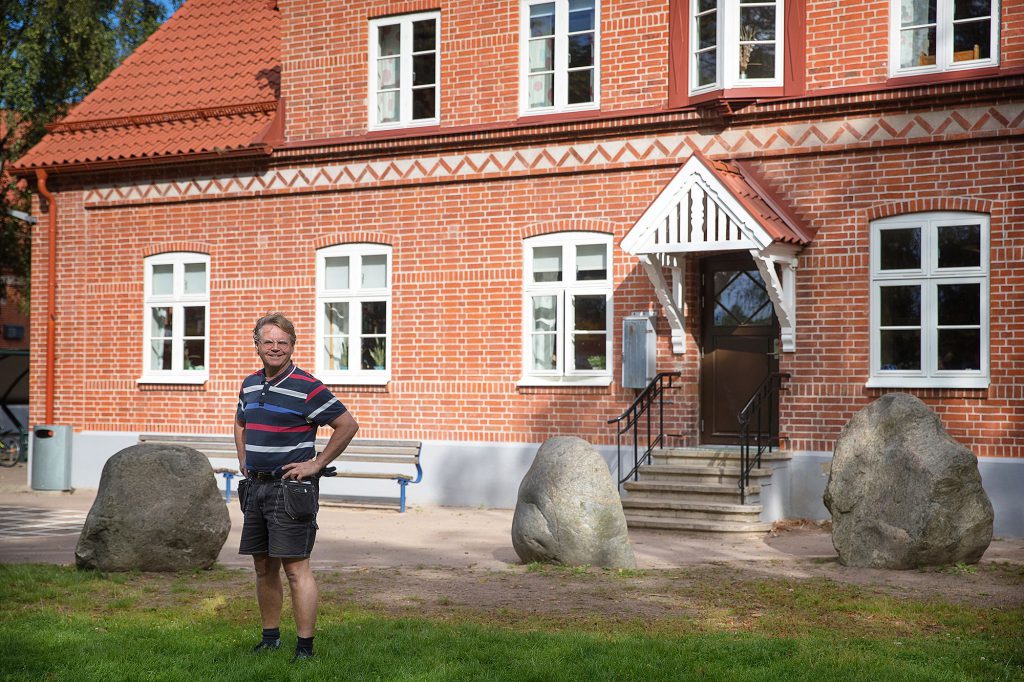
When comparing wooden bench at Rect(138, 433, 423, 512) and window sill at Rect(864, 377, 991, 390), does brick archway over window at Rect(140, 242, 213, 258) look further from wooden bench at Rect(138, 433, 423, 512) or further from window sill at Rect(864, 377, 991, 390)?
window sill at Rect(864, 377, 991, 390)

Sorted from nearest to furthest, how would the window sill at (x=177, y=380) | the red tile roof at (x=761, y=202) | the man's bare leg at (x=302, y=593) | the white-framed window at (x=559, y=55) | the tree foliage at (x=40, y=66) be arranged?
the man's bare leg at (x=302, y=593) < the red tile roof at (x=761, y=202) < the white-framed window at (x=559, y=55) < the window sill at (x=177, y=380) < the tree foliage at (x=40, y=66)

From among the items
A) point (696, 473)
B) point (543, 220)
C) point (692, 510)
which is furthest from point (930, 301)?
point (543, 220)

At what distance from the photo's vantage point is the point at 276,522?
22.6 ft

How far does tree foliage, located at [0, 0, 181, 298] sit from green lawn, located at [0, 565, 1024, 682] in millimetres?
15687

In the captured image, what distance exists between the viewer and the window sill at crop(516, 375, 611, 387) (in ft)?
52.0

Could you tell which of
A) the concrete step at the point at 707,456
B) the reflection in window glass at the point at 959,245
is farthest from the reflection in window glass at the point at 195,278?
the reflection in window glass at the point at 959,245

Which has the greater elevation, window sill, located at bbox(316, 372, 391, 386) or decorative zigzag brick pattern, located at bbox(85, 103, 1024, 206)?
decorative zigzag brick pattern, located at bbox(85, 103, 1024, 206)

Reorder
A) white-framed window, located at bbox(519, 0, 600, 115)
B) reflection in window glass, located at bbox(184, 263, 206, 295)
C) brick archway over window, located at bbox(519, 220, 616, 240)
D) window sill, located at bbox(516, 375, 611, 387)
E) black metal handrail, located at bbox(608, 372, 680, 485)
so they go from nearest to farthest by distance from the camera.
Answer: black metal handrail, located at bbox(608, 372, 680, 485), window sill, located at bbox(516, 375, 611, 387), brick archway over window, located at bbox(519, 220, 616, 240), white-framed window, located at bbox(519, 0, 600, 115), reflection in window glass, located at bbox(184, 263, 206, 295)

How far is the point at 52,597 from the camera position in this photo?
915cm

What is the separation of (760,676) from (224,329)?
13101mm

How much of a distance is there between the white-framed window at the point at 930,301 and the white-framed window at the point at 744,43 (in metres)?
2.29

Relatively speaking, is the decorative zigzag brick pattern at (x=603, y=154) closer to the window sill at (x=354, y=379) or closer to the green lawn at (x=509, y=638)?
the window sill at (x=354, y=379)

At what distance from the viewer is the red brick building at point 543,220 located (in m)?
14.0

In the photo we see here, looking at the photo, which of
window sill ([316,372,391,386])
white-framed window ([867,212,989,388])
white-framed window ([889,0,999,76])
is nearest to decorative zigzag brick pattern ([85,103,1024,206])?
white-framed window ([889,0,999,76])
